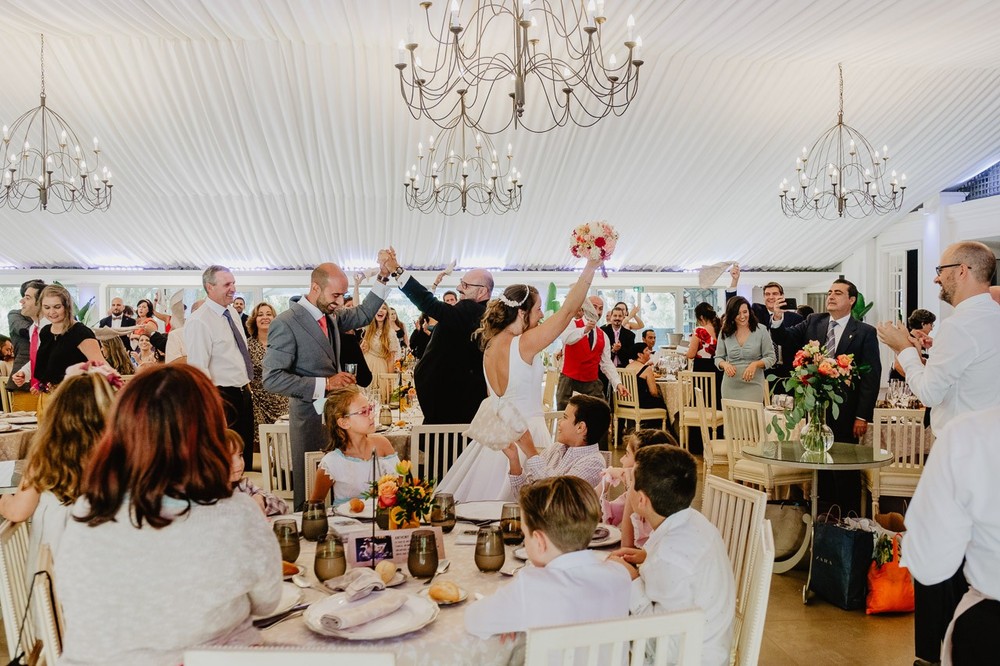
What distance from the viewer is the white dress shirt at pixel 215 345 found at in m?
5.23

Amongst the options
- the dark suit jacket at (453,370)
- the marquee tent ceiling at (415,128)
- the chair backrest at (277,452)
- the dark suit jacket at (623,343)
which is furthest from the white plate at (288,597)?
the dark suit jacket at (623,343)

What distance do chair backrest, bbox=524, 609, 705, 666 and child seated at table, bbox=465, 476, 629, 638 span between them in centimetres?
31

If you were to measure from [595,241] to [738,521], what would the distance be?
1.34 metres

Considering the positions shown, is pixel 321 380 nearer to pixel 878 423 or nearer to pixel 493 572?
pixel 493 572

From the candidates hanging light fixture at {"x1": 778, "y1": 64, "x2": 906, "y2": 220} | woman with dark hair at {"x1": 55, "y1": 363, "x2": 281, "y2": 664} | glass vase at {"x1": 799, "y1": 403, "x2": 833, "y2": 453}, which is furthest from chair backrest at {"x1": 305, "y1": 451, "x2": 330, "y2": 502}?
hanging light fixture at {"x1": 778, "y1": 64, "x2": 906, "y2": 220}

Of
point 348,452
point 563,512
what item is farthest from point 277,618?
point 348,452

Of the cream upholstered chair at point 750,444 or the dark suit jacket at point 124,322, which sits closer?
the cream upholstered chair at point 750,444

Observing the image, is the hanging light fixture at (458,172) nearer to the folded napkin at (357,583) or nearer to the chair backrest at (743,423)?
the chair backrest at (743,423)

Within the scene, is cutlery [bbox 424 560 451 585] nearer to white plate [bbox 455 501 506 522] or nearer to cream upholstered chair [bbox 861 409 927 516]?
white plate [bbox 455 501 506 522]

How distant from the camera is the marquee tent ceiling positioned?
7.54m

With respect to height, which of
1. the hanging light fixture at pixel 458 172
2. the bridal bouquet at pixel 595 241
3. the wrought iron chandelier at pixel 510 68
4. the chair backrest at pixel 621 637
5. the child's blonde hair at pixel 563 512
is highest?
the wrought iron chandelier at pixel 510 68

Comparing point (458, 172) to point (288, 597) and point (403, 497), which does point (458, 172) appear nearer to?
point (403, 497)

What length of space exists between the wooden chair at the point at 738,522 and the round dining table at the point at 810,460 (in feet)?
4.85

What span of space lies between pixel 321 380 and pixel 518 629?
2.47m
